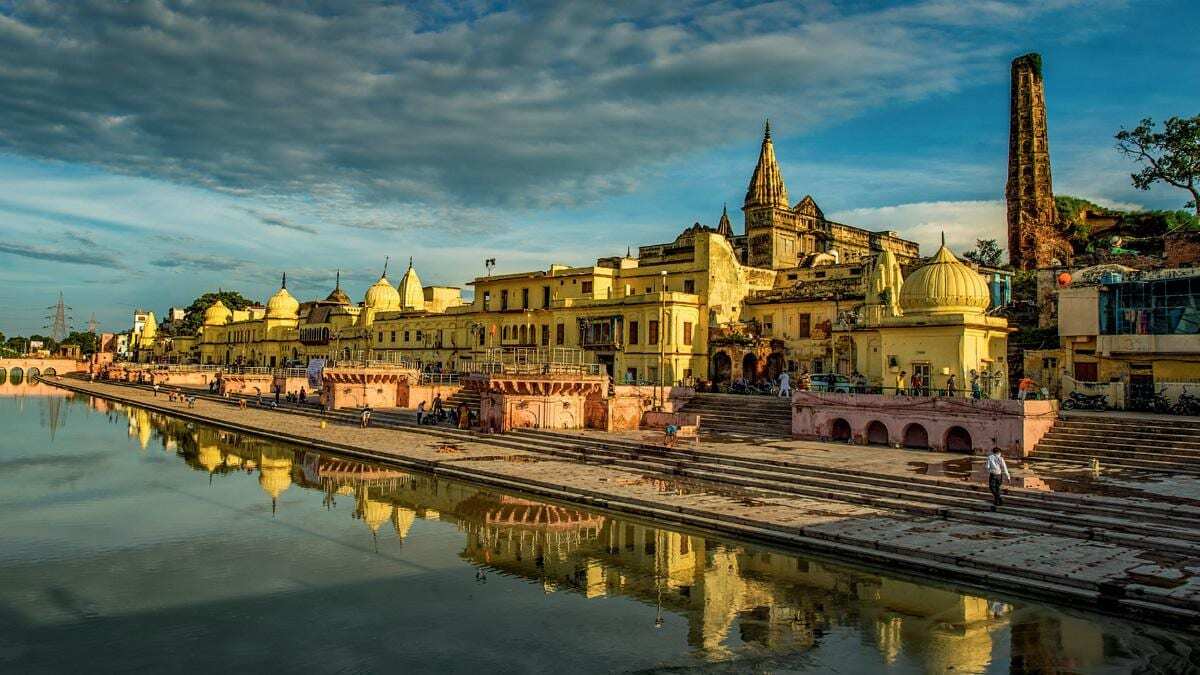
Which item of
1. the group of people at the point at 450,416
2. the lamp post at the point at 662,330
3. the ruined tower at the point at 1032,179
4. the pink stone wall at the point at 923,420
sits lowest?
the group of people at the point at 450,416

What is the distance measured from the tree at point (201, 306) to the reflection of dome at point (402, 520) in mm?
94773

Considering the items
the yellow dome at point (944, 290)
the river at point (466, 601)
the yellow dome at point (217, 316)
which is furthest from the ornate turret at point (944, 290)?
the yellow dome at point (217, 316)

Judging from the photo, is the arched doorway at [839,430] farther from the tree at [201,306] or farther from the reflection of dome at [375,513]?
the tree at [201,306]

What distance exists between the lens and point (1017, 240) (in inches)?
1959

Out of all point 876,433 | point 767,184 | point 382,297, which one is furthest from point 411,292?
point 876,433

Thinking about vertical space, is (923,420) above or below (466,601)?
above

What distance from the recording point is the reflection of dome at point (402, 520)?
1852 cm

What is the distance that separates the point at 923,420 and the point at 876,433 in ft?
6.49

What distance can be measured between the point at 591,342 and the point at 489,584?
1228 inches

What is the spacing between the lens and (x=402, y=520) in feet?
64.6

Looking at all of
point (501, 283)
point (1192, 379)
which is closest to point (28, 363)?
point (501, 283)

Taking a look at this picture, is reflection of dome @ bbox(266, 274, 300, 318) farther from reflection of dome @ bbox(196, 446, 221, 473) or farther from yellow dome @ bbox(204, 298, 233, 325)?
reflection of dome @ bbox(196, 446, 221, 473)

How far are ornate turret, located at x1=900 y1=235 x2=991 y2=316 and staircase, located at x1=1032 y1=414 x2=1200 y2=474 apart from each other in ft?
18.3

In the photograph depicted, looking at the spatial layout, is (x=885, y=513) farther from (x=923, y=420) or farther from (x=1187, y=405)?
(x=1187, y=405)
